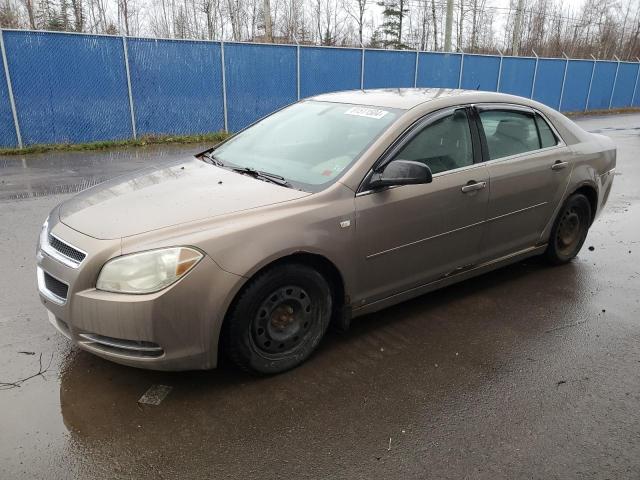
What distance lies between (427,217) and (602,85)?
2633 centimetres

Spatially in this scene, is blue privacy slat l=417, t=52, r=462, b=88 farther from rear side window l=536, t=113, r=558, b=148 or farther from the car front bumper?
the car front bumper

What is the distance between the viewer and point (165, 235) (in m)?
2.74

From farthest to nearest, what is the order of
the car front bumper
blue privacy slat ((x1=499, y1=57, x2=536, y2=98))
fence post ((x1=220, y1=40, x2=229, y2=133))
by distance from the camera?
blue privacy slat ((x1=499, y1=57, x2=536, y2=98)) < fence post ((x1=220, y1=40, x2=229, y2=133)) < the car front bumper

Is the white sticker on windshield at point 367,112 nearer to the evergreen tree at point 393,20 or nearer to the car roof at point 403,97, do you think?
the car roof at point 403,97

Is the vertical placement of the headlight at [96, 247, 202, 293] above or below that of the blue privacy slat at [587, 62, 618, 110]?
above

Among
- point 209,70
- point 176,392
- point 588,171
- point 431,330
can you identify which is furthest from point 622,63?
point 176,392

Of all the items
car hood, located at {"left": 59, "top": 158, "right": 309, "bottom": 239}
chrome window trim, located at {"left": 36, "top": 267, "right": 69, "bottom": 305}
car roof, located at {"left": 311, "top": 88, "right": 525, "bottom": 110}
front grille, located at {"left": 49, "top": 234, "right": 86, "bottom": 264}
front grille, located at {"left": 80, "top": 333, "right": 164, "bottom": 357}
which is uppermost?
car roof, located at {"left": 311, "top": 88, "right": 525, "bottom": 110}

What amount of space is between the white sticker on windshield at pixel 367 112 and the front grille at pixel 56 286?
90.7 inches

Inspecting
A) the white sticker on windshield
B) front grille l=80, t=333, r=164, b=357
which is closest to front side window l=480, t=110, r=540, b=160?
the white sticker on windshield

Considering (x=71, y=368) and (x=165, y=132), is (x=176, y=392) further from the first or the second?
(x=165, y=132)

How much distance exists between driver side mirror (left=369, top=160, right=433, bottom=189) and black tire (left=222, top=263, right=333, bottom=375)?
0.72 metres

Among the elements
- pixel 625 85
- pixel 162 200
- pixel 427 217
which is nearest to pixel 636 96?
pixel 625 85

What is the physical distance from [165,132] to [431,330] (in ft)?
35.6

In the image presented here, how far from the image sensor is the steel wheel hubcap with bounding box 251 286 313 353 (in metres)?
3.01
